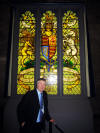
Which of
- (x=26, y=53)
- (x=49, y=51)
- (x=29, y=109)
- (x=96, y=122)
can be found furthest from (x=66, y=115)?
(x=26, y=53)

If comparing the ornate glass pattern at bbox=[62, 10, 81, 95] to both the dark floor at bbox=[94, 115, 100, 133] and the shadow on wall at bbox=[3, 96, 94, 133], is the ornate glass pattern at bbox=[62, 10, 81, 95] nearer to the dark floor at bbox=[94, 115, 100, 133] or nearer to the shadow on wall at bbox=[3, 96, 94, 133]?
the shadow on wall at bbox=[3, 96, 94, 133]

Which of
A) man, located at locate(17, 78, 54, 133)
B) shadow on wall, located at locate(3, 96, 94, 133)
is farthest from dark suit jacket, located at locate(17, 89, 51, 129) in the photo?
shadow on wall, located at locate(3, 96, 94, 133)

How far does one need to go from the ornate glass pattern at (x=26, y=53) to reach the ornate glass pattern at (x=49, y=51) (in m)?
0.28

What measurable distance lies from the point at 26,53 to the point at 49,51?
65 centimetres

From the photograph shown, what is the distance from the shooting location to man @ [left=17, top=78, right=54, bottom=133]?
195cm

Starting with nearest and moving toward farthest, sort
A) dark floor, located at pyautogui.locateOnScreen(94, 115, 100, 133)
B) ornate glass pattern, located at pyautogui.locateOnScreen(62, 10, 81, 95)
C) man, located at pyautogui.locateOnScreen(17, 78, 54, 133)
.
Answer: man, located at pyautogui.locateOnScreen(17, 78, 54, 133) → dark floor, located at pyautogui.locateOnScreen(94, 115, 100, 133) → ornate glass pattern, located at pyautogui.locateOnScreen(62, 10, 81, 95)

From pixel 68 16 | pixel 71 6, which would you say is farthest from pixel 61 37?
pixel 71 6

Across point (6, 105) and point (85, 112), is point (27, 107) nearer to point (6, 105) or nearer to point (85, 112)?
point (6, 105)

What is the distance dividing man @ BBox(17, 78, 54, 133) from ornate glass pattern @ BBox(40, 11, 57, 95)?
154 centimetres

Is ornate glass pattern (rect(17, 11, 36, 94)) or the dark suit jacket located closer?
the dark suit jacket

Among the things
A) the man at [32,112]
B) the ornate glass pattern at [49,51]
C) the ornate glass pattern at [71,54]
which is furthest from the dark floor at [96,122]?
the man at [32,112]

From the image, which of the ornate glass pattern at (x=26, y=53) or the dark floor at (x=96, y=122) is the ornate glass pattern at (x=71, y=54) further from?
the ornate glass pattern at (x=26, y=53)

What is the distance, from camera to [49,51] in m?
3.84

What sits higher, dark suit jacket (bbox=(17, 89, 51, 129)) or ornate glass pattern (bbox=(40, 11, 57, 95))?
ornate glass pattern (bbox=(40, 11, 57, 95))
